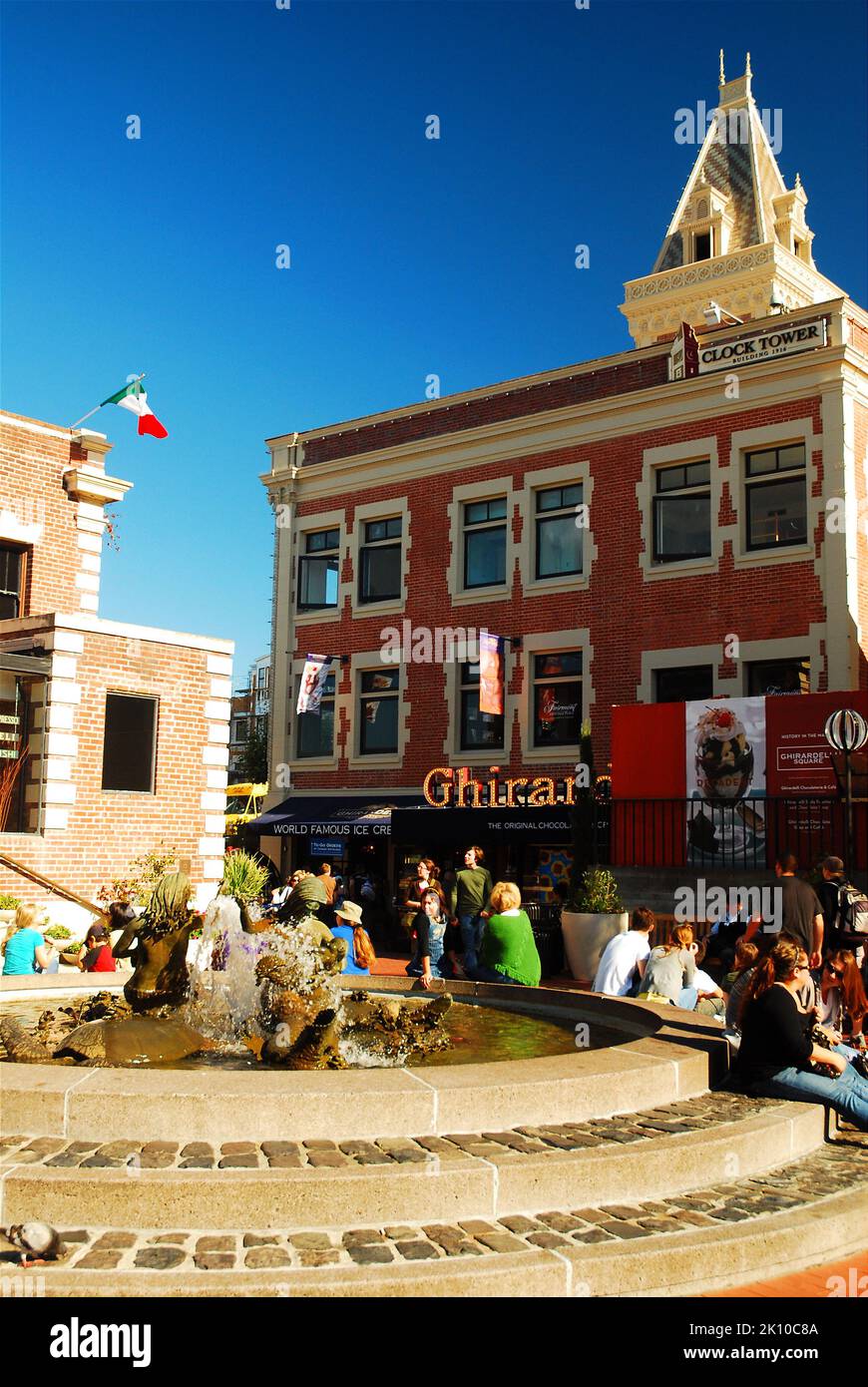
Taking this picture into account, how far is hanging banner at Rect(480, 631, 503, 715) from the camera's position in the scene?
24.5m

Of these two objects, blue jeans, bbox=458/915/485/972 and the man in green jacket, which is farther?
the man in green jacket

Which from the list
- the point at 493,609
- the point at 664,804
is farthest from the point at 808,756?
the point at 493,609

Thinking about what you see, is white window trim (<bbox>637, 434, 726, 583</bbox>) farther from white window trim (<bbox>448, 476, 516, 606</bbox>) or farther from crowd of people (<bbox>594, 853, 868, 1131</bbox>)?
crowd of people (<bbox>594, 853, 868, 1131</bbox>)

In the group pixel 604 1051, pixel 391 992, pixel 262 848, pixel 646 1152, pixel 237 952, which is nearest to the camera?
pixel 646 1152

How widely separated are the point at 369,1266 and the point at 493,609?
21740 mm

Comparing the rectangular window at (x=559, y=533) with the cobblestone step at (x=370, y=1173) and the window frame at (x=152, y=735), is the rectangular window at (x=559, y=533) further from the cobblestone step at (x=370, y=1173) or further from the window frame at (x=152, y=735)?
the cobblestone step at (x=370, y=1173)

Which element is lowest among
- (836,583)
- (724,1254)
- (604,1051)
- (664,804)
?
(724,1254)

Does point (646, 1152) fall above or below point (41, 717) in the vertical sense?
below

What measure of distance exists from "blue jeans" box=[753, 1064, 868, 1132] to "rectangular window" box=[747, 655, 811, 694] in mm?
14972

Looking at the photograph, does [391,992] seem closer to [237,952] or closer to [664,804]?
[237,952]

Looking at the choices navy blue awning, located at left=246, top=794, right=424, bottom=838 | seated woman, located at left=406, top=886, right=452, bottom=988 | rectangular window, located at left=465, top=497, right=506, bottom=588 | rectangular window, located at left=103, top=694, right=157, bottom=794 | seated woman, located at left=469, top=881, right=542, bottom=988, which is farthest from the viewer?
rectangular window, located at left=465, top=497, right=506, bottom=588

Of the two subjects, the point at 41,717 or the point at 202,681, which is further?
the point at 202,681

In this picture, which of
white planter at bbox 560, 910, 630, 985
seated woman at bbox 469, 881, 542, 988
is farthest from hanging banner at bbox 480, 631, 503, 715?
seated woman at bbox 469, 881, 542, 988

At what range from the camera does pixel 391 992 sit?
428 inches
